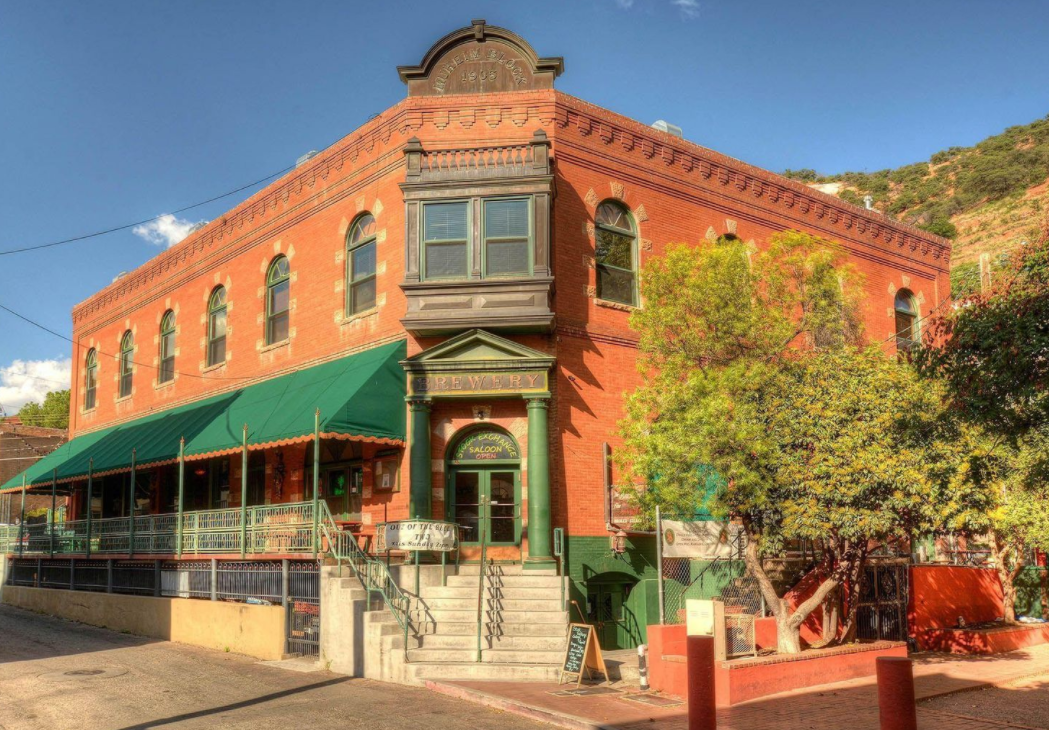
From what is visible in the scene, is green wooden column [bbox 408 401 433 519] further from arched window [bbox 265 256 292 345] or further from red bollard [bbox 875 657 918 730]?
red bollard [bbox 875 657 918 730]

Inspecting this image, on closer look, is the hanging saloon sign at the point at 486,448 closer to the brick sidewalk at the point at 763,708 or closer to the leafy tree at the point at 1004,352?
the brick sidewalk at the point at 763,708

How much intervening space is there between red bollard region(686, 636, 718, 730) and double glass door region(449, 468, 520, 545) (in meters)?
10.0

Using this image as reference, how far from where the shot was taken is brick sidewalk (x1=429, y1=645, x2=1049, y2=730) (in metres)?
11.4

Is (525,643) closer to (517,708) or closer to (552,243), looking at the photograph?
(517,708)

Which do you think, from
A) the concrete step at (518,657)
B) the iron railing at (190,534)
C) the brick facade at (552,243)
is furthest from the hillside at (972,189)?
the concrete step at (518,657)

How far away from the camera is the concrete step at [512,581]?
16781mm

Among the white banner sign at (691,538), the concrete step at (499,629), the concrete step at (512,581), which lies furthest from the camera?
the concrete step at (512,581)

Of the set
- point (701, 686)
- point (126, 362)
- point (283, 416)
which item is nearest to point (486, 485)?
point (283, 416)

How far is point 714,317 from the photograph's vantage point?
1662 cm

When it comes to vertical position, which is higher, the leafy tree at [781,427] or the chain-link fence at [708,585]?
the leafy tree at [781,427]

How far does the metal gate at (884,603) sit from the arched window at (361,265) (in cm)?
1150

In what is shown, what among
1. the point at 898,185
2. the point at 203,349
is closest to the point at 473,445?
the point at 203,349

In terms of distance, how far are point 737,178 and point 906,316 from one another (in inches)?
309

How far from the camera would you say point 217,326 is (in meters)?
26.8
